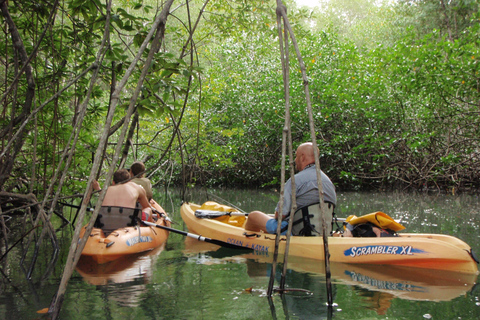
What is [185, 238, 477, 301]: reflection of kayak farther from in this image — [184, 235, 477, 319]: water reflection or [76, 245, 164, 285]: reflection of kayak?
[76, 245, 164, 285]: reflection of kayak

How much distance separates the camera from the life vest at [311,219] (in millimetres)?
5113

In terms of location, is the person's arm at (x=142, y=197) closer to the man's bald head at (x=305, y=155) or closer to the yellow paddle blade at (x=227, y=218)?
the yellow paddle blade at (x=227, y=218)

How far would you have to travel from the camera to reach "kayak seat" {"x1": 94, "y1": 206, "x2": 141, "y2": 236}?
5797 millimetres

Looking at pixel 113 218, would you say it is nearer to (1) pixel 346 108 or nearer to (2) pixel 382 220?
(2) pixel 382 220

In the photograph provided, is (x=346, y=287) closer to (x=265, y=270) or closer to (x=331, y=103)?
(x=265, y=270)

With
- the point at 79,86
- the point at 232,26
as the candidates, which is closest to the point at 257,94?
the point at 232,26

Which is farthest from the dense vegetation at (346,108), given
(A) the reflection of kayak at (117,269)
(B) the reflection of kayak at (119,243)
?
(A) the reflection of kayak at (117,269)

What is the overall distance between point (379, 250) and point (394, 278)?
1.58 ft

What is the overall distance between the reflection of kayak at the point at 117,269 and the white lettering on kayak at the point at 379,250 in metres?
2.24

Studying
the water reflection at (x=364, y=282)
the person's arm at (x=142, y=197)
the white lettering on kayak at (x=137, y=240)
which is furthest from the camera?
the person's arm at (x=142, y=197)

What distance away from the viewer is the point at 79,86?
509cm

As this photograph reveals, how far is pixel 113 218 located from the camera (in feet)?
19.1

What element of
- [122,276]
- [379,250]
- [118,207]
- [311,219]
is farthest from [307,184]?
[118,207]

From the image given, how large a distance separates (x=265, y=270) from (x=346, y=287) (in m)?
1.07
